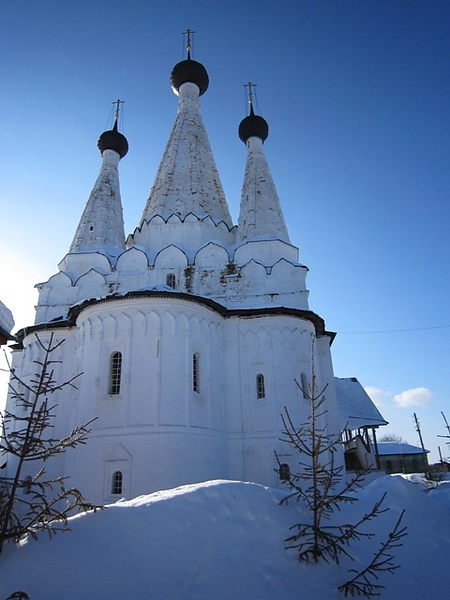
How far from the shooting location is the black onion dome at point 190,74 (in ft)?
72.9

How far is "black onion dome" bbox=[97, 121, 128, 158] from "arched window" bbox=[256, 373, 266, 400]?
13.9 meters

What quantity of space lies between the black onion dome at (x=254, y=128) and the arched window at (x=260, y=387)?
12.4m

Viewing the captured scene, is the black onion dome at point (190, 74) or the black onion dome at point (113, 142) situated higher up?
the black onion dome at point (190, 74)

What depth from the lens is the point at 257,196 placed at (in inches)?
710

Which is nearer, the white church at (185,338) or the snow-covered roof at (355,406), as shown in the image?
the white church at (185,338)

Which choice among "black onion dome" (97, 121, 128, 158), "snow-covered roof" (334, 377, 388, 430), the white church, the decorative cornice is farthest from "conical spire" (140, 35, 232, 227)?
"snow-covered roof" (334, 377, 388, 430)

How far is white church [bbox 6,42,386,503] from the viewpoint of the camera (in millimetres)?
11289

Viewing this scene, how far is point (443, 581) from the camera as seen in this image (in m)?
4.39

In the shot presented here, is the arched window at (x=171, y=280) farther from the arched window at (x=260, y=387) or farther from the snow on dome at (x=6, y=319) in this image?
the snow on dome at (x=6, y=319)

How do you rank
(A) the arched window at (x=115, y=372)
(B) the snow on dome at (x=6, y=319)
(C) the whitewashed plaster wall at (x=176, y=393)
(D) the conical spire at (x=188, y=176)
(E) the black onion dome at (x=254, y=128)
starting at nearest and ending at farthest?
(B) the snow on dome at (x=6, y=319) < (C) the whitewashed plaster wall at (x=176, y=393) < (A) the arched window at (x=115, y=372) < (D) the conical spire at (x=188, y=176) < (E) the black onion dome at (x=254, y=128)

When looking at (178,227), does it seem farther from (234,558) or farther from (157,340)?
(234,558)

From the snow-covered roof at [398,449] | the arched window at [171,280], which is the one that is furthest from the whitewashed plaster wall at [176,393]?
the snow-covered roof at [398,449]

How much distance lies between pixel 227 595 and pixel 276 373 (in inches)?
393

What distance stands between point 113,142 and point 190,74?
551 centimetres
